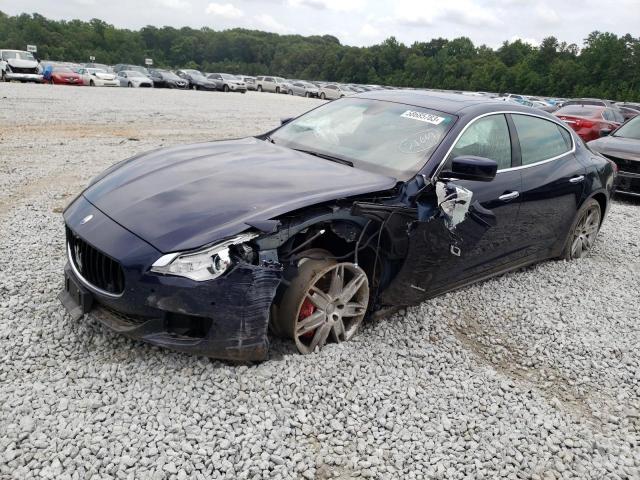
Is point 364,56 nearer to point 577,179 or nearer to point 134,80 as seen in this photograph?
point 134,80

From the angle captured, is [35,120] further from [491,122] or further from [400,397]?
[400,397]

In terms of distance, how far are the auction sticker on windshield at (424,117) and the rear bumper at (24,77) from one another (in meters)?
31.0

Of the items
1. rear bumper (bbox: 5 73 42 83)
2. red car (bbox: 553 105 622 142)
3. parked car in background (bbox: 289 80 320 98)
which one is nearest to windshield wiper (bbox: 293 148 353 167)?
red car (bbox: 553 105 622 142)

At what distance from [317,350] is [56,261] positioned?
7.88 feet

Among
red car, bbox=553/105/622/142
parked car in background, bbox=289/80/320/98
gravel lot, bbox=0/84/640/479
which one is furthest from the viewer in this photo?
parked car in background, bbox=289/80/320/98

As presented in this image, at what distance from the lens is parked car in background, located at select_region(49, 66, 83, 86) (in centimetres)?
3142

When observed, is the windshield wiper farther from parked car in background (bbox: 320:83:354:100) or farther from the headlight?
parked car in background (bbox: 320:83:354:100)

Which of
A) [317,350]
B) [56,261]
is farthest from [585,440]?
[56,261]

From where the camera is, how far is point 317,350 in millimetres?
3346

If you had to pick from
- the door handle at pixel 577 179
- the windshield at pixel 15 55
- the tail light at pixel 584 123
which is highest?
the door handle at pixel 577 179

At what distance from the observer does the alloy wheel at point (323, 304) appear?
3.14m

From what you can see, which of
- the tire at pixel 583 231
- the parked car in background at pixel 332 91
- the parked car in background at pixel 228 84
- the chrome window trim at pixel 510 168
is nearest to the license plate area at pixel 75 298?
the chrome window trim at pixel 510 168

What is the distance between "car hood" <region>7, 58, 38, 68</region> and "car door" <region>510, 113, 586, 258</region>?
1238 inches

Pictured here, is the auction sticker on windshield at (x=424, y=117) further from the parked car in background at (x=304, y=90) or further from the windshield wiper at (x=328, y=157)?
the parked car in background at (x=304, y=90)
